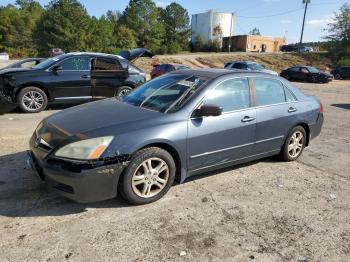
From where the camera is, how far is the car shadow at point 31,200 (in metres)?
3.90

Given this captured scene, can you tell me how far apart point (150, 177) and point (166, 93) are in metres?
1.23

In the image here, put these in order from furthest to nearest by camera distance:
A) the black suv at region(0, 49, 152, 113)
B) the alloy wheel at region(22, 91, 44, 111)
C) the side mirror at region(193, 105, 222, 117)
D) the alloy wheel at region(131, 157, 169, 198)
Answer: the alloy wheel at region(22, 91, 44, 111) < the black suv at region(0, 49, 152, 113) < the side mirror at region(193, 105, 222, 117) < the alloy wheel at region(131, 157, 169, 198)

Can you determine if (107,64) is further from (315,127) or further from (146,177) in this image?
(146,177)

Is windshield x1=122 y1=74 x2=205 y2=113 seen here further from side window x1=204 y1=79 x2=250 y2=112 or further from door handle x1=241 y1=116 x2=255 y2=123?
door handle x1=241 y1=116 x2=255 y2=123

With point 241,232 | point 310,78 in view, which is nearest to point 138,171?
point 241,232

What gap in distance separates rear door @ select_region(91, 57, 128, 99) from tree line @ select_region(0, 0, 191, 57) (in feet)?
149

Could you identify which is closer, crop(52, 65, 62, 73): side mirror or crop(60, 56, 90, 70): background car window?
crop(52, 65, 62, 73): side mirror

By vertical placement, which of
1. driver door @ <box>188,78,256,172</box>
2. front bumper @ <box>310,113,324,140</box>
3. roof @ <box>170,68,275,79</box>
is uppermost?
roof @ <box>170,68,275,79</box>

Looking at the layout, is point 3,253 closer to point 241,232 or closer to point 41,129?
point 41,129

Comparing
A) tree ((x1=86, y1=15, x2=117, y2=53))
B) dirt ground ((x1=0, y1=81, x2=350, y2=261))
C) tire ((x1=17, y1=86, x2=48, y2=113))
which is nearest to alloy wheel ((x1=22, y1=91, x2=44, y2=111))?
tire ((x1=17, y1=86, x2=48, y2=113))

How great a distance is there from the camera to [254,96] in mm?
5121

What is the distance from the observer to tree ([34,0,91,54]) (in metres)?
52.3

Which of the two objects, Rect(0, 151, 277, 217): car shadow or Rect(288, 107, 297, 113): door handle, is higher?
Rect(288, 107, 297, 113): door handle

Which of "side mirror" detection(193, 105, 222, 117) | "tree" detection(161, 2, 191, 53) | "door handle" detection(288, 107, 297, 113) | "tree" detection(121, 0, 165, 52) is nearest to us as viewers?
"side mirror" detection(193, 105, 222, 117)
